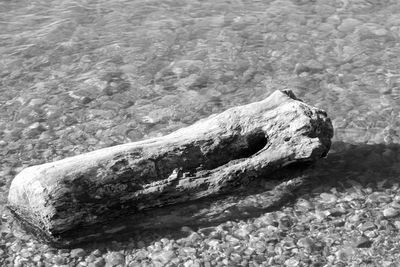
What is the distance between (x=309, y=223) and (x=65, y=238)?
2.12 m

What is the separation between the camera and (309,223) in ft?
21.0

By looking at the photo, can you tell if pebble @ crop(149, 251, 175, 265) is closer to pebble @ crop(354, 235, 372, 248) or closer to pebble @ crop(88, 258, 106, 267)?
pebble @ crop(88, 258, 106, 267)

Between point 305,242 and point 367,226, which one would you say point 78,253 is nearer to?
point 305,242

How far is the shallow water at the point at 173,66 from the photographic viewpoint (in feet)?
26.8

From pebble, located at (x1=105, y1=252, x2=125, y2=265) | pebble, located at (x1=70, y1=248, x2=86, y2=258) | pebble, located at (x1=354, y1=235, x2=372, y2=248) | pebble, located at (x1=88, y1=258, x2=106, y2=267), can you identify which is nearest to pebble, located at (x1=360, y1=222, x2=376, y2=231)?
pebble, located at (x1=354, y1=235, x2=372, y2=248)

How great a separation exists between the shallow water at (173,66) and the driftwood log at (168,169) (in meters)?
1.09

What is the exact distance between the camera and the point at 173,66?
31.7ft

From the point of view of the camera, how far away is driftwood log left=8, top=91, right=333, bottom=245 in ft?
20.0

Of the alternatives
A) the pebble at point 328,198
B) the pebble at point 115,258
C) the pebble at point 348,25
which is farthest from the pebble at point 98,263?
the pebble at point 348,25

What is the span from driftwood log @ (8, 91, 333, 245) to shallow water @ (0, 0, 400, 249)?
1.09 m

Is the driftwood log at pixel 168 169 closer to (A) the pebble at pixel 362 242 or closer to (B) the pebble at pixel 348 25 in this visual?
(A) the pebble at pixel 362 242

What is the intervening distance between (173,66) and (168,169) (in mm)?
3446

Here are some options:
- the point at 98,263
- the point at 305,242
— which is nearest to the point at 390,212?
the point at 305,242

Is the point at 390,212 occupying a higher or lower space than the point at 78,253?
lower
